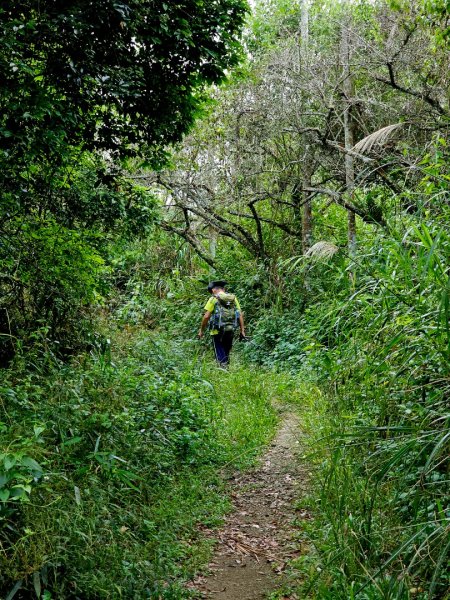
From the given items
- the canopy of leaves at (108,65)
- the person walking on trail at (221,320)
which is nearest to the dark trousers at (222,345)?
the person walking on trail at (221,320)

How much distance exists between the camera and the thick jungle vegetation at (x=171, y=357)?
3.06m

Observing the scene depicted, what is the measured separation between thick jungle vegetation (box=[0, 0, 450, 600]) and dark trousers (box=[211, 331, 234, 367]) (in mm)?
512

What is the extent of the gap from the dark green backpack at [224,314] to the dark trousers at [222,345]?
14 centimetres

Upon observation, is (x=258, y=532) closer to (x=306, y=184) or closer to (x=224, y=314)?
(x=224, y=314)

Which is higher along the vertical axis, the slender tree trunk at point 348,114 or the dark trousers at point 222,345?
the slender tree trunk at point 348,114

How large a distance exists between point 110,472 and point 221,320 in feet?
18.7

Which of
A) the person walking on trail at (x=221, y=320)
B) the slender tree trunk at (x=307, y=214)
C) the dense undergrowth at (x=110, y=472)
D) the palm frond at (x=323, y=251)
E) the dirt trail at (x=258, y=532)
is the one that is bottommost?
the dirt trail at (x=258, y=532)

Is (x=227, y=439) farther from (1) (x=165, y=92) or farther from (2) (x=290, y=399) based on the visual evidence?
(1) (x=165, y=92)

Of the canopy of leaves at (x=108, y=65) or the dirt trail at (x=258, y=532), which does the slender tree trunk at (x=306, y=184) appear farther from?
the dirt trail at (x=258, y=532)

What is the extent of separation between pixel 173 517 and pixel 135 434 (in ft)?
2.93

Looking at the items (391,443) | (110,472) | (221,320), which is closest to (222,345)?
(221,320)

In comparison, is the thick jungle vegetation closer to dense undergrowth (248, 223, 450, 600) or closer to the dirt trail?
dense undergrowth (248, 223, 450, 600)

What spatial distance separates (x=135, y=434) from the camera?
4859 mm

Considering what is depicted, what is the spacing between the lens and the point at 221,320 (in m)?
9.58
